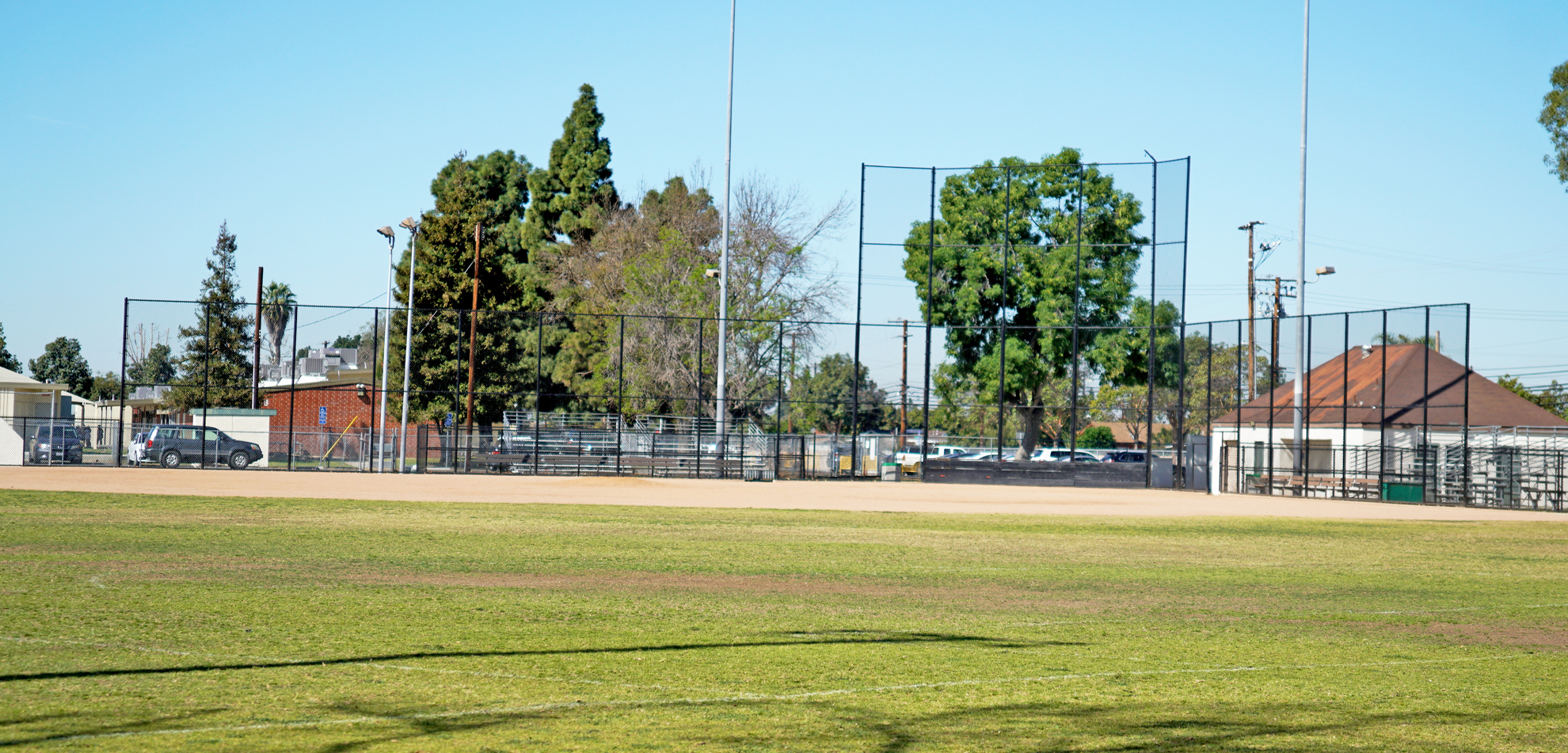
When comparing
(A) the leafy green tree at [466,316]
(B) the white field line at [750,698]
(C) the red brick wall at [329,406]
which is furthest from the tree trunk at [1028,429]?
(B) the white field line at [750,698]

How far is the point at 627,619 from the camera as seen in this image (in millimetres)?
9266

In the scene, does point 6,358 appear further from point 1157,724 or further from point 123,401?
point 1157,724

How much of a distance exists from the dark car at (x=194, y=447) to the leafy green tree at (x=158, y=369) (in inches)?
147

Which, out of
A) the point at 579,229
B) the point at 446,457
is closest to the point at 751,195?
the point at 579,229

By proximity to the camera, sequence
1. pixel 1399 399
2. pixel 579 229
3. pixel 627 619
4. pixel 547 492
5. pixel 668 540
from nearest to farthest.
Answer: pixel 627 619
pixel 668 540
pixel 547 492
pixel 1399 399
pixel 579 229

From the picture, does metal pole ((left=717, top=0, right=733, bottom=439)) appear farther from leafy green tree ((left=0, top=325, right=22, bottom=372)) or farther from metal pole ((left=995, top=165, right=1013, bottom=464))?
leafy green tree ((left=0, top=325, right=22, bottom=372))

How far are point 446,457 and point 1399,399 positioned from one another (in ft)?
104

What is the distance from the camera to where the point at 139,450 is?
40.3 metres

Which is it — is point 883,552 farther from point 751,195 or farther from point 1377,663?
point 751,195

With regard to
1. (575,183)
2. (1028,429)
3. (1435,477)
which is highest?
(575,183)

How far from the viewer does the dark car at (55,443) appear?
3916cm

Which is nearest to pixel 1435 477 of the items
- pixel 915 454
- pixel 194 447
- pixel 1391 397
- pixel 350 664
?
pixel 1391 397

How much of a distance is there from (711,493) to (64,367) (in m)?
106

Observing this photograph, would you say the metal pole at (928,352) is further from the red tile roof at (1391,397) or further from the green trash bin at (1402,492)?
the green trash bin at (1402,492)
